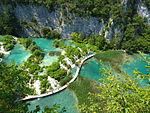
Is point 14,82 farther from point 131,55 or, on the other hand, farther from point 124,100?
point 131,55

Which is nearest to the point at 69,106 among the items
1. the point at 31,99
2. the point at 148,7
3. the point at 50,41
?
the point at 31,99

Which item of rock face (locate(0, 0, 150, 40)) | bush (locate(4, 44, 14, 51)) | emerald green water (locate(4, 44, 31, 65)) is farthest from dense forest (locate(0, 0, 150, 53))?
emerald green water (locate(4, 44, 31, 65))

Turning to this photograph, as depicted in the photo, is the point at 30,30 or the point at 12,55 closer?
the point at 12,55

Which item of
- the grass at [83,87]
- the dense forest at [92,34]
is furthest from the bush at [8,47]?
the grass at [83,87]

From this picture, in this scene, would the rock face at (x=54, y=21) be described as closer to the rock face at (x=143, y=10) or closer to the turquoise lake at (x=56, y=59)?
the rock face at (x=143, y=10)

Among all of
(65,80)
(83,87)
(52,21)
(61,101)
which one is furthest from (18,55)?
(83,87)

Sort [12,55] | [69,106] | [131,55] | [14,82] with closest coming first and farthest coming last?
1. [14,82]
2. [69,106]
3. [12,55]
4. [131,55]
